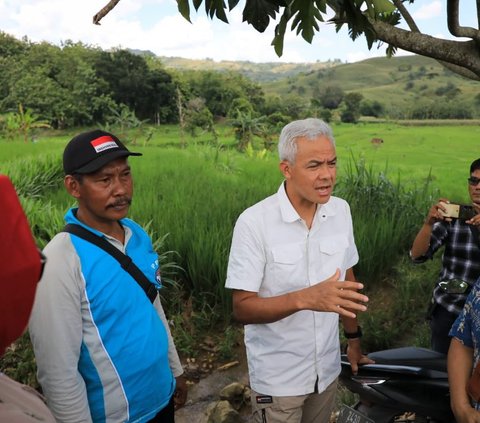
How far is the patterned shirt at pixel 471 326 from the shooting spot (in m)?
1.42

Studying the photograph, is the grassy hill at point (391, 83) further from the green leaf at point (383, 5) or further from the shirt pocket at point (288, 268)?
the shirt pocket at point (288, 268)

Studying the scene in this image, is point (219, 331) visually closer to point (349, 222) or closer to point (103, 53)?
point (349, 222)

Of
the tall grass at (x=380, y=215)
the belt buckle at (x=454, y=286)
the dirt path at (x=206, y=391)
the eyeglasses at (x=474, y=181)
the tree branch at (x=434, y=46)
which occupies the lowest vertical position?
the dirt path at (x=206, y=391)

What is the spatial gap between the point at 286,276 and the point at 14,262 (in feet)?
3.65

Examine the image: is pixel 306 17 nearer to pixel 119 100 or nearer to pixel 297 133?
pixel 297 133

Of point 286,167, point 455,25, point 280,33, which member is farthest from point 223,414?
point 455,25

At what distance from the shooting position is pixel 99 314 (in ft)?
4.55

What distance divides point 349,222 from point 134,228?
2.44ft

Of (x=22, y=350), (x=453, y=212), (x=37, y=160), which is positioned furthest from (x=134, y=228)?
(x=37, y=160)

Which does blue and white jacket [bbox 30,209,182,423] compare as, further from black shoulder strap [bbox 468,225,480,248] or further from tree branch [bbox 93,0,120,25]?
black shoulder strap [bbox 468,225,480,248]

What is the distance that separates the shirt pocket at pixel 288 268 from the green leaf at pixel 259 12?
709 millimetres

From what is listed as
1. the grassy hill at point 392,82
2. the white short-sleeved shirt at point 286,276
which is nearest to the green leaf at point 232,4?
the white short-sleeved shirt at point 286,276

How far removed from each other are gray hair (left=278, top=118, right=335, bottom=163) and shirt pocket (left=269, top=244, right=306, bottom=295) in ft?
0.94

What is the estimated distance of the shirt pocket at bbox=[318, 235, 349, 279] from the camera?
5.53 ft
